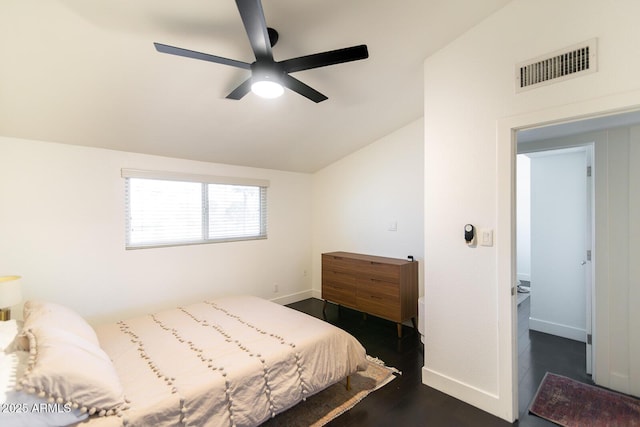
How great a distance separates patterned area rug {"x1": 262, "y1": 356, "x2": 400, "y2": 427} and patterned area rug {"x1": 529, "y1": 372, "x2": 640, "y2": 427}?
1151 millimetres

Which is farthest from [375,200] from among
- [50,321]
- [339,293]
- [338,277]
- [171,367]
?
[50,321]

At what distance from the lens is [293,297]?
480 centimetres

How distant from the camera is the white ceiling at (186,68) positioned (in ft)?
5.84

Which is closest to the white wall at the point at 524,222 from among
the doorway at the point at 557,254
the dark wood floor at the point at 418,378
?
the dark wood floor at the point at 418,378

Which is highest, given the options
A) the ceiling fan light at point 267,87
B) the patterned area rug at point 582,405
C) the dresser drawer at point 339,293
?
the ceiling fan light at point 267,87

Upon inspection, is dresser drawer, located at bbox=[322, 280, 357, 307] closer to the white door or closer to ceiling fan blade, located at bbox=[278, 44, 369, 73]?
the white door

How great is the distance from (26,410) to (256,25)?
2.00m

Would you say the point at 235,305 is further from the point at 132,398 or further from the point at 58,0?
the point at 58,0

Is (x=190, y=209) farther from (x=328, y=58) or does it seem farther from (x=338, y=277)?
(x=328, y=58)

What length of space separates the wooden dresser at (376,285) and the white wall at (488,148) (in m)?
0.85

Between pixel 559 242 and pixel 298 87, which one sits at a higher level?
pixel 298 87

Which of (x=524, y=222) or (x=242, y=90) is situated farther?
(x=524, y=222)

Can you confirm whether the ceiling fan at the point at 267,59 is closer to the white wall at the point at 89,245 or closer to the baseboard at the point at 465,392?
the white wall at the point at 89,245

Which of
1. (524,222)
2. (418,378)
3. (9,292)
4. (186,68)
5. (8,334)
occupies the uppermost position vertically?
(186,68)
